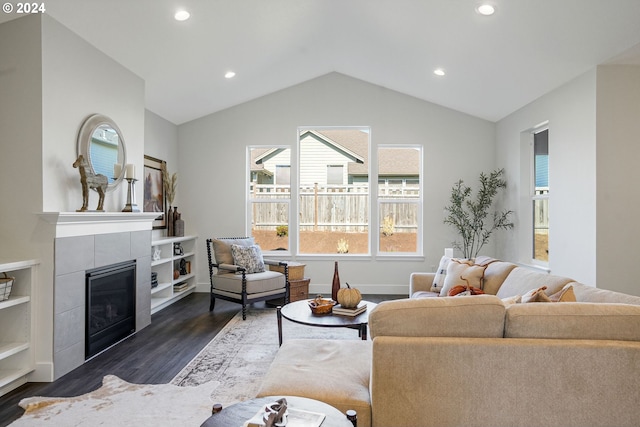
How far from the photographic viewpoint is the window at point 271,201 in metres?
6.69

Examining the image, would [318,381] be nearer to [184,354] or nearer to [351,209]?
[184,354]

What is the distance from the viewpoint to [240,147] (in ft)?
21.6

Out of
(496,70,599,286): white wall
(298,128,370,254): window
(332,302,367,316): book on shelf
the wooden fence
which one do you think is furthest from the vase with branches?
(496,70,599,286): white wall

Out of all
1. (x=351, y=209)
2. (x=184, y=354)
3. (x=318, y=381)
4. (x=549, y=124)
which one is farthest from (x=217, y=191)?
(x=318, y=381)

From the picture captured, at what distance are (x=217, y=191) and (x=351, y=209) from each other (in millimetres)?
2084

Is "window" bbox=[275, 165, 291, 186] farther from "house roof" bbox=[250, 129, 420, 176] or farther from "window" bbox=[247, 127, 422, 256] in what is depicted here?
"house roof" bbox=[250, 129, 420, 176]

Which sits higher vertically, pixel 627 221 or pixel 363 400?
pixel 627 221

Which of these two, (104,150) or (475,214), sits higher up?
(104,150)

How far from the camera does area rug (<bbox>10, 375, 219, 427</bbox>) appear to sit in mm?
2482

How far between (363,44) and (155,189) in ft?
10.8

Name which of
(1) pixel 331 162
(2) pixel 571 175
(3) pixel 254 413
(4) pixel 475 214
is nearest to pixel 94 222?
(3) pixel 254 413

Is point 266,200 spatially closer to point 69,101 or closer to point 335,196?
point 335,196

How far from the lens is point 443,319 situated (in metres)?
1.89

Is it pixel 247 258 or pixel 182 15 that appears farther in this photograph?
pixel 247 258
